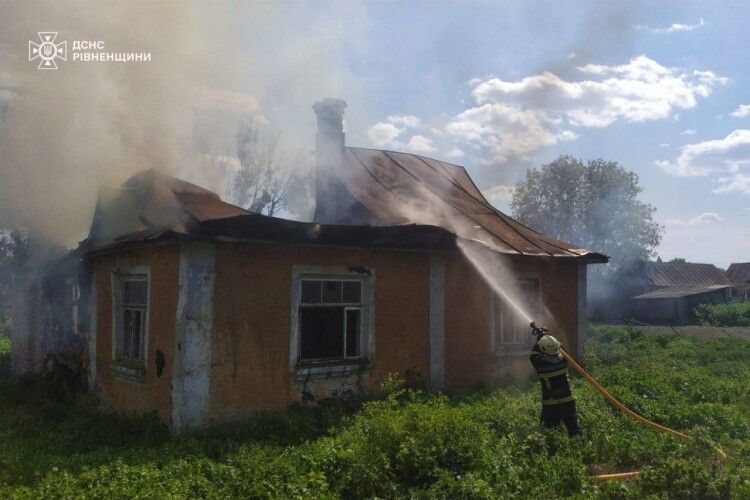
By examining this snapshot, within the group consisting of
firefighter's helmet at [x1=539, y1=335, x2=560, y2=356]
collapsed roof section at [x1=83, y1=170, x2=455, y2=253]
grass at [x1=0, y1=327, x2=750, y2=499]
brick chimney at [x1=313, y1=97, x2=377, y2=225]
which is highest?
brick chimney at [x1=313, y1=97, x2=377, y2=225]

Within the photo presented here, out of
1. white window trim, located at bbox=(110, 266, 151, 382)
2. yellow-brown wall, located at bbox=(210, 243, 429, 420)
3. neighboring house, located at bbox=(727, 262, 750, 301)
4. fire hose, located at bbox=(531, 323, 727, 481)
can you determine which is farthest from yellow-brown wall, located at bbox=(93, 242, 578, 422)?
neighboring house, located at bbox=(727, 262, 750, 301)

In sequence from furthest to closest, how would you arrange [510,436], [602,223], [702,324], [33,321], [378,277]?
[602,223]
[702,324]
[33,321]
[378,277]
[510,436]

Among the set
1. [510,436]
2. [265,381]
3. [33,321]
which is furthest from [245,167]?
[510,436]

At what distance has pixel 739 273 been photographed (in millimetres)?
59406

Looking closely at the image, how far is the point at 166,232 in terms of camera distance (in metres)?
8.04

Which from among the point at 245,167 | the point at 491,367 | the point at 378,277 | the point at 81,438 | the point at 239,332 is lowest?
the point at 81,438

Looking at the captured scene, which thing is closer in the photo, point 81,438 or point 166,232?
point 166,232

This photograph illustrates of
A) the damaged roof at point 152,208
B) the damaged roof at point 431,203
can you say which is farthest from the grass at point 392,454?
the damaged roof at point 431,203

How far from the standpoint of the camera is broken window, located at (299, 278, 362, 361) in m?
9.69

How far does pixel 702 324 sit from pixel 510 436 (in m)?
33.6

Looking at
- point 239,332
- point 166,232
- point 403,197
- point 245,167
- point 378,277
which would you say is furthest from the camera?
point 245,167

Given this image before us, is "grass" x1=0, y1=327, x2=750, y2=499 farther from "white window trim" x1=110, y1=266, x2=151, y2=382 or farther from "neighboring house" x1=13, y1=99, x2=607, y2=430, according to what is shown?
"white window trim" x1=110, y1=266, x2=151, y2=382

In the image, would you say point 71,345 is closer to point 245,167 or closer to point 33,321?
point 33,321

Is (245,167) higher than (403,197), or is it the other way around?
(245,167)
